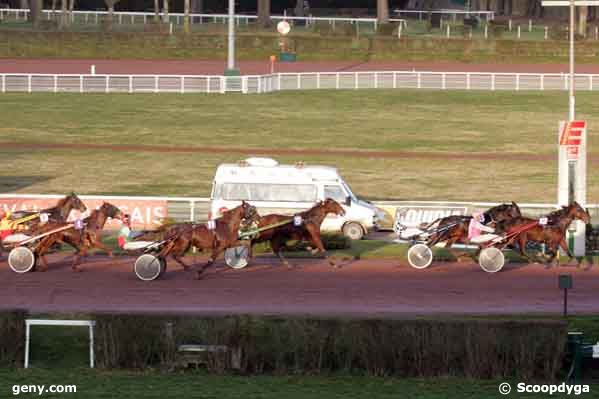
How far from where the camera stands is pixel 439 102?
55.0 metres

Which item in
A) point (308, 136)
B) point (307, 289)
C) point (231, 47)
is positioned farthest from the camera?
point (231, 47)

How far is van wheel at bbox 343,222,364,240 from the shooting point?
27016mm

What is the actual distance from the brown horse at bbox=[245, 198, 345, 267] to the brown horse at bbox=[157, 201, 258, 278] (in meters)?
0.63

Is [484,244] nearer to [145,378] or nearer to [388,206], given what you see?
[388,206]

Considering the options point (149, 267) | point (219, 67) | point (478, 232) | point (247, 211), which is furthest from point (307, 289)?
point (219, 67)

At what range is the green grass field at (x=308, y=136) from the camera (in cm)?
3612

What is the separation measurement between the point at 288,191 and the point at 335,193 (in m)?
0.92

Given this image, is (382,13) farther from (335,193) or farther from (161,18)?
(335,193)

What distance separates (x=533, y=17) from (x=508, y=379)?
82.2 metres

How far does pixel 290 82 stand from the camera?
57156 mm

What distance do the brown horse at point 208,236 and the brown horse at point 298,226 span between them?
2.07 feet

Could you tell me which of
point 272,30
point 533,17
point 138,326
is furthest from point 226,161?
point 533,17

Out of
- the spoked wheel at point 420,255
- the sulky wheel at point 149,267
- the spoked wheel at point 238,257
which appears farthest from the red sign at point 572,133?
the sulky wheel at point 149,267

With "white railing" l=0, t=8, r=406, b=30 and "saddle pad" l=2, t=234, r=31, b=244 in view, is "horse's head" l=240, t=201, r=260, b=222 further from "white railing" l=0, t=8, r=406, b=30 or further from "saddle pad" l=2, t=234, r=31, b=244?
"white railing" l=0, t=8, r=406, b=30
